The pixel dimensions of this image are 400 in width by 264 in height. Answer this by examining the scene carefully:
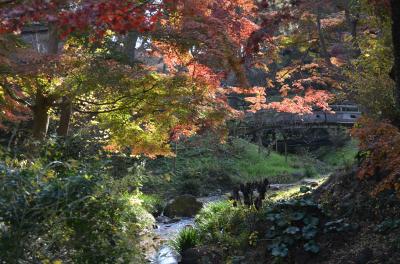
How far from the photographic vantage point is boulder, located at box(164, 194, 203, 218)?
12.7 m

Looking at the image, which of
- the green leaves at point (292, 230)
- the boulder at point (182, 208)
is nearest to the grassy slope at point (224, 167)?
the boulder at point (182, 208)

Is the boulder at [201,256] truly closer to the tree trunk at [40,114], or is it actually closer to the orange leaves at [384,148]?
the orange leaves at [384,148]

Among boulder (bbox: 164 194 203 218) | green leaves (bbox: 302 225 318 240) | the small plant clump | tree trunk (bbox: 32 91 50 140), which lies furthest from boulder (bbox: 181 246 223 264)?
boulder (bbox: 164 194 203 218)

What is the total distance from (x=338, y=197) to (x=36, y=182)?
509cm

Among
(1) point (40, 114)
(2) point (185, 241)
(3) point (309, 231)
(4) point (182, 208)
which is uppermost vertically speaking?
(1) point (40, 114)

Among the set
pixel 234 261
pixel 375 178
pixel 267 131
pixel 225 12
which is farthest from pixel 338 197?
pixel 267 131

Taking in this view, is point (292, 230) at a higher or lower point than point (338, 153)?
lower

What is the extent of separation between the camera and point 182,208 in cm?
1281

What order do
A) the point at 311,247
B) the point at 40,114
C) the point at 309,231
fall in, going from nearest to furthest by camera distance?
the point at 311,247
the point at 309,231
the point at 40,114

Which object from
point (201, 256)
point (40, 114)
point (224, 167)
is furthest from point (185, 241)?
point (224, 167)

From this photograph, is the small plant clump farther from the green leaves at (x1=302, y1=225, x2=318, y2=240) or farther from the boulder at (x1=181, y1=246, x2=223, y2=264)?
the boulder at (x1=181, y1=246, x2=223, y2=264)

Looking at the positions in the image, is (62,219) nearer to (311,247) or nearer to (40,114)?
(311,247)

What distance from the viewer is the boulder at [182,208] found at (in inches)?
501

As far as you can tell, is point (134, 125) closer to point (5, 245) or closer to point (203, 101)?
point (203, 101)
